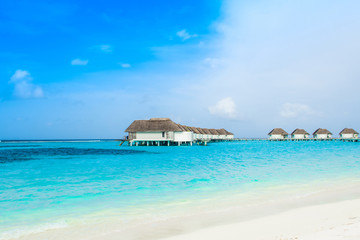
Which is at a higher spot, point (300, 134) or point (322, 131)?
point (322, 131)

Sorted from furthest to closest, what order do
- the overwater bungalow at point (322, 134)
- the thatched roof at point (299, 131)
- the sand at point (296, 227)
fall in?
the thatched roof at point (299, 131) < the overwater bungalow at point (322, 134) < the sand at point (296, 227)

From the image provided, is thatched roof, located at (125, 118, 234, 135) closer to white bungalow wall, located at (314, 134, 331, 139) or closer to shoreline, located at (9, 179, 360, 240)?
shoreline, located at (9, 179, 360, 240)

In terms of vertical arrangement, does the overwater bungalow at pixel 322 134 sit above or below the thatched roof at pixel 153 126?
below

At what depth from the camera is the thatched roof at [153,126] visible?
4478 centimetres

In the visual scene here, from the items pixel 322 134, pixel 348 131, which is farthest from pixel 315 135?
pixel 348 131

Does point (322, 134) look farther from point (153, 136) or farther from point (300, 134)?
point (153, 136)

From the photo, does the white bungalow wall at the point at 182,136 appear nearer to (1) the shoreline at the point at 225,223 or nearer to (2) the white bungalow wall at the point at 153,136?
(2) the white bungalow wall at the point at 153,136

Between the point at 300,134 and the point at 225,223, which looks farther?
the point at 300,134

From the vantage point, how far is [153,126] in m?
45.2

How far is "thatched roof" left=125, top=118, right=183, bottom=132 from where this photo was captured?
44.8m

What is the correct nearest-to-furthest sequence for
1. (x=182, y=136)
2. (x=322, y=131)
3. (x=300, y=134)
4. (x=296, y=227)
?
1. (x=296, y=227)
2. (x=182, y=136)
3. (x=322, y=131)
4. (x=300, y=134)

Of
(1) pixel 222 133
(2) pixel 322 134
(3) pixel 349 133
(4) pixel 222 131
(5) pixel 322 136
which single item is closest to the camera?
(3) pixel 349 133

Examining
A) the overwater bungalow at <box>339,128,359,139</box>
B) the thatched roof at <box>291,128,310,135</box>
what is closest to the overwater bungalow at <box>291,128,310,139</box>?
the thatched roof at <box>291,128,310,135</box>

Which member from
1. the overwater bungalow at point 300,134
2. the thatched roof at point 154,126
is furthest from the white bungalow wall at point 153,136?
the overwater bungalow at point 300,134
